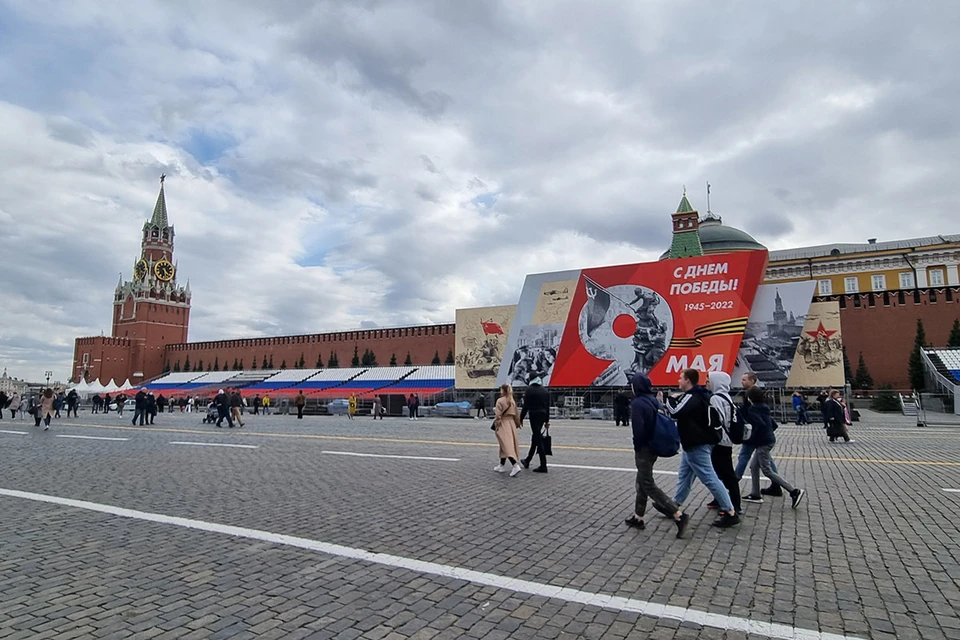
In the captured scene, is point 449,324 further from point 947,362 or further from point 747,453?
point 747,453

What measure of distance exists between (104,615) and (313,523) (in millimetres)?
2273

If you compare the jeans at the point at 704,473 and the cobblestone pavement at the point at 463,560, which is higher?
the jeans at the point at 704,473

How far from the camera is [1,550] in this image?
187 inches

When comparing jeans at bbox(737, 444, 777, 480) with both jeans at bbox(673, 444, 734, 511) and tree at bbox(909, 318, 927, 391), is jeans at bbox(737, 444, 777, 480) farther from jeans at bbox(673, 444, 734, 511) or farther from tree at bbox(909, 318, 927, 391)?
tree at bbox(909, 318, 927, 391)

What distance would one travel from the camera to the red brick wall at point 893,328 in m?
38.2

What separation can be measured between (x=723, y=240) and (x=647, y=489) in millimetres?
62847

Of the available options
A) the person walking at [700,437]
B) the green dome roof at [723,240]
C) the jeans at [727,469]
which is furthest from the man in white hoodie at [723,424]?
the green dome roof at [723,240]

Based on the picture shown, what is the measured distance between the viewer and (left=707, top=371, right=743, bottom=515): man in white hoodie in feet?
18.4

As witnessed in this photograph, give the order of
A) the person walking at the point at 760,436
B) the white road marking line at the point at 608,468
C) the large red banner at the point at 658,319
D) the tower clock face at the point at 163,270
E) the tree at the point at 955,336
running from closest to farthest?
the person walking at the point at 760,436
the white road marking line at the point at 608,468
the large red banner at the point at 658,319
the tree at the point at 955,336
the tower clock face at the point at 163,270

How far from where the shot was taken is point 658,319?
32938mm

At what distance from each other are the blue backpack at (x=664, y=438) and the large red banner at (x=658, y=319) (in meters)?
26.2

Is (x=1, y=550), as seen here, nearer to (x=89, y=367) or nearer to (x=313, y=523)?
(x=313, y=523)

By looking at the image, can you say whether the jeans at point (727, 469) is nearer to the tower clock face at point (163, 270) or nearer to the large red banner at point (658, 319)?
the large red banner at point (658, 319)

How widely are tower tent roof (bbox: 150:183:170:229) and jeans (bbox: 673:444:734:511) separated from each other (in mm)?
102732
